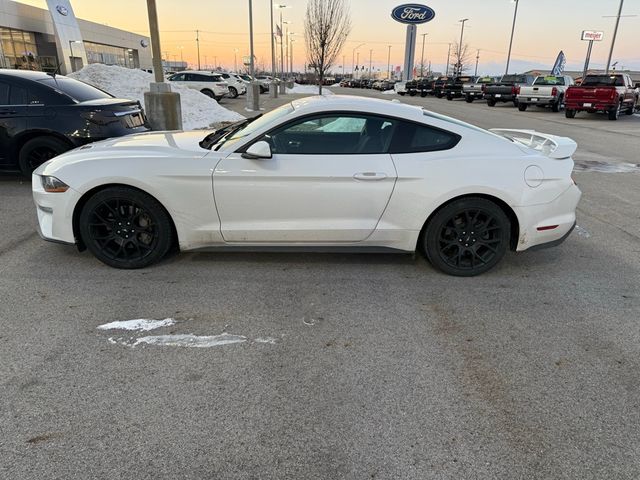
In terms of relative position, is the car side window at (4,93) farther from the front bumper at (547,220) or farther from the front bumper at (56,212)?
the front bumper at (547,220)

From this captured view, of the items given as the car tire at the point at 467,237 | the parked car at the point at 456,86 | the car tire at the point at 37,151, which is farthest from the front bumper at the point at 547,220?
the parked car at the point at 456,86

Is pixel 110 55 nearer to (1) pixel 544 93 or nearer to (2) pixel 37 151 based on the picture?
(1) pixel 544 93

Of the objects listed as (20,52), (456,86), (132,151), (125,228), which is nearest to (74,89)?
(132,151)

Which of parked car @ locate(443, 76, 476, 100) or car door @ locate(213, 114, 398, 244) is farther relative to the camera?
parked car @ locate(443, 76, 476, 100)

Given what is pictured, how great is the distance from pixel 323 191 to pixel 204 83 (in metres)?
24.7

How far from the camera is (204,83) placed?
26406 mm

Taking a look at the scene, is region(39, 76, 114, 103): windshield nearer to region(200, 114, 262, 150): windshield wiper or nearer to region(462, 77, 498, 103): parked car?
region(200, 114, 262, 150): windshield wiper

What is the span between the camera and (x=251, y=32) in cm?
2369

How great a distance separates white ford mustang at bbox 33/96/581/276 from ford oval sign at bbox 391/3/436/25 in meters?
55.3

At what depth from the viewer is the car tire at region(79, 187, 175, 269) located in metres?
4.05

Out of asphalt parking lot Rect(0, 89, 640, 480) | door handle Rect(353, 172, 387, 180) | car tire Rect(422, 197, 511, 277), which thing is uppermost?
door handle Rect(353, 172, 387, 180)

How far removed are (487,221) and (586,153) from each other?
30.6ft

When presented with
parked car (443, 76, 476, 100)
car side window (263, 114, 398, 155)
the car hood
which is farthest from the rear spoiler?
parked car (443, 76, 476, 100)

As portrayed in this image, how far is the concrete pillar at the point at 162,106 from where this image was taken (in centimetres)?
1135
